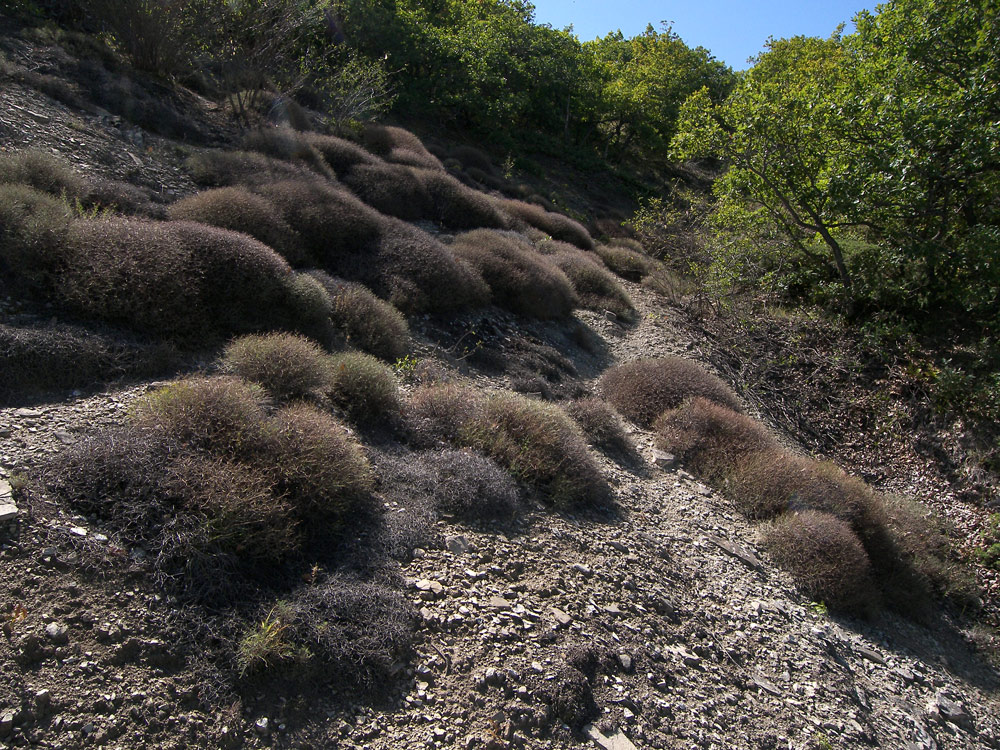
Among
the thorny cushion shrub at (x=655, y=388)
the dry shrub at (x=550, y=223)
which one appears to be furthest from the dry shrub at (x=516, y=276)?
the dry shrub at (x=550, y=223)

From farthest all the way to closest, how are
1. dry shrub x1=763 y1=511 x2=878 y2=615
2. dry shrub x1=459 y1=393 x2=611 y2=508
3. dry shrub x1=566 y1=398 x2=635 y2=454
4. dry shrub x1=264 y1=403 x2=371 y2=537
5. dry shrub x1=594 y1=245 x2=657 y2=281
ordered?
dry shrub x1=594 y1=245 x2=657 y2=281
dry shrub x1=566 y1=398 x2=635 y2=454
dry shrub x1=763 y1=511 x2=878 y2=615
dry shrub x1=459 y1=393 x2=611 y2=508
dry shrub x1=264 y1=403 x2=371 y2=537

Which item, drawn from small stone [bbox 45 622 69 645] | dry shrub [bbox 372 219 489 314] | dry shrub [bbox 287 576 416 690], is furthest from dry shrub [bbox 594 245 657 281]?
small stone [bbox 45 622 69 645]

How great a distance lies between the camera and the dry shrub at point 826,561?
5762 mm

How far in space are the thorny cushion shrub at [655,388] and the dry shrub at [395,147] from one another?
6786 millimetres

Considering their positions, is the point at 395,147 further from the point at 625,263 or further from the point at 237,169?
the point at 625,263

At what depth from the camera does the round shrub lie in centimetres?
358

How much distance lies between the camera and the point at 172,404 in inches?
146

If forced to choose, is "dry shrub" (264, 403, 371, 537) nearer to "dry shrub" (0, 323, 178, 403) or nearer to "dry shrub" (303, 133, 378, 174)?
"dry shrub" (0, 323, 178, 403)

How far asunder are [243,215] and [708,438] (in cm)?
608

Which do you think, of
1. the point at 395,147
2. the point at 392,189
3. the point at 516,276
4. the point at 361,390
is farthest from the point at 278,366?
the point at 395,147

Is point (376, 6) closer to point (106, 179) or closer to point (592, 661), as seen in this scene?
point (106, 179)

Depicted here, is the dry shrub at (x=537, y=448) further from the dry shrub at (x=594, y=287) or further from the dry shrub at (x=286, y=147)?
the dry shrub at (x=594, y=287)

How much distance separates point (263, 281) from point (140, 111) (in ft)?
16.9

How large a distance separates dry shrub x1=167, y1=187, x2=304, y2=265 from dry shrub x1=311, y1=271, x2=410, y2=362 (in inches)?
23.2
